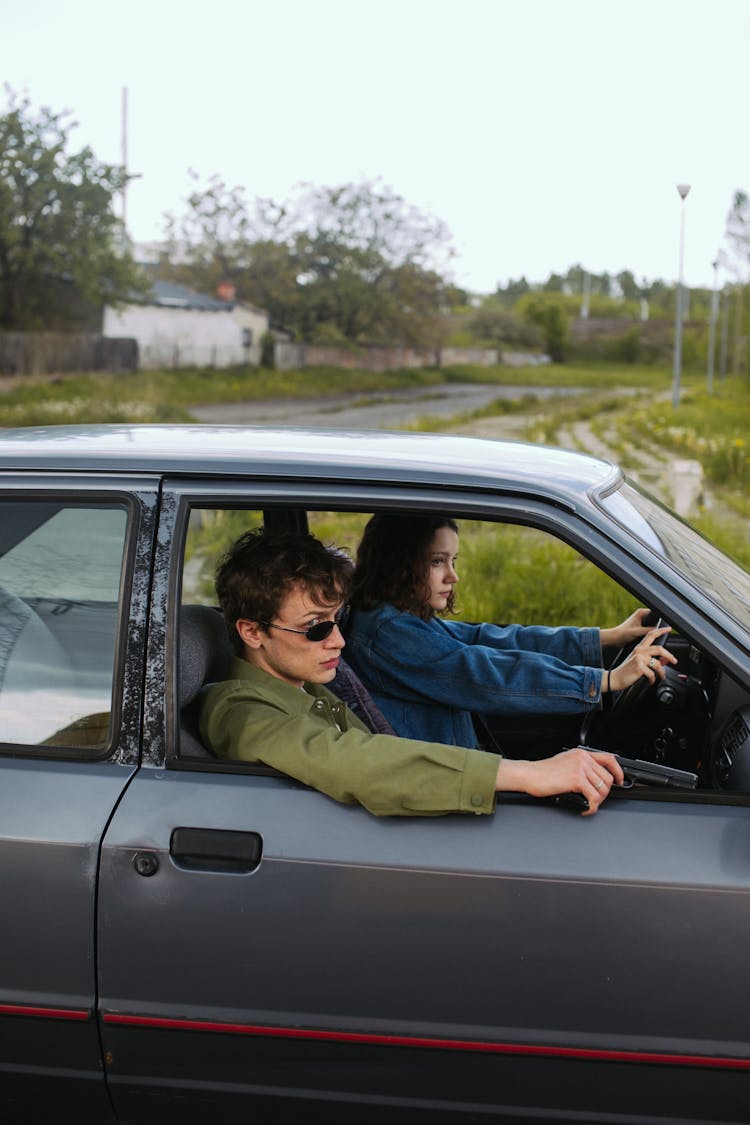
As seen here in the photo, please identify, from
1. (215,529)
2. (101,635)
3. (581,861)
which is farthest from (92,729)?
(215,529)

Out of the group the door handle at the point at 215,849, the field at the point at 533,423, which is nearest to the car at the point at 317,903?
the door handle at the point at 215,849

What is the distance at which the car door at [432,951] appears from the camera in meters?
2.04

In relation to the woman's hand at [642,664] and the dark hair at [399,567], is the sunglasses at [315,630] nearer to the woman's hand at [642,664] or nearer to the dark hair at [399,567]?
the dark hair at [399,567]

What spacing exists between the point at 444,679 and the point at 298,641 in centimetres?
52

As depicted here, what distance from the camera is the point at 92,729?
2.23m

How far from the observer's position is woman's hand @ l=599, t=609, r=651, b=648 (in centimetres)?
323

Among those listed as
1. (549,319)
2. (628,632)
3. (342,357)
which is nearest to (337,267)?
(342,357)

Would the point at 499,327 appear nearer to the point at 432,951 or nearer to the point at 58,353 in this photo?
the point at 58,353

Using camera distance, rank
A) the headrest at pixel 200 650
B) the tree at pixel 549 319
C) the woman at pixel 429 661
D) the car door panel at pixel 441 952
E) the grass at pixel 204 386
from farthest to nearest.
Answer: the tree at pixel 549 319
the grass at pixel 204 386
the woman at pixel 429 661
the headrest at pixel 200 650
the car door panel at pixel 441 952

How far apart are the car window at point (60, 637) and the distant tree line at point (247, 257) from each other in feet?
103

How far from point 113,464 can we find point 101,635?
328 mm

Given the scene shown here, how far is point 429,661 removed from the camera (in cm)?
279

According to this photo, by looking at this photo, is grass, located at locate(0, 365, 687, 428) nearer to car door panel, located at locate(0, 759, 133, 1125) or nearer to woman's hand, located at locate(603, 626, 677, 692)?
woman's hand, located at locate(603, 626, 677, 692)

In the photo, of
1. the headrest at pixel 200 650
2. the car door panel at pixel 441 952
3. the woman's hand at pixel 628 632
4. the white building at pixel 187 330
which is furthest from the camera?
the white building at pixel 187 330
